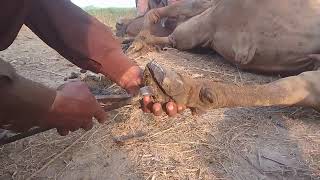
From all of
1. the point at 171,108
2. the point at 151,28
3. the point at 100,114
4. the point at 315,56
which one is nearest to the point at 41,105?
the point at 100,114

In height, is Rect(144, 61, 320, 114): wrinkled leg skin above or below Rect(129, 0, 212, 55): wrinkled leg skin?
above

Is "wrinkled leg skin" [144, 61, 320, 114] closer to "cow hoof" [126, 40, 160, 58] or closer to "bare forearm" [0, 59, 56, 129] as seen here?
"bare forearm" [0, 59, 56, 129]

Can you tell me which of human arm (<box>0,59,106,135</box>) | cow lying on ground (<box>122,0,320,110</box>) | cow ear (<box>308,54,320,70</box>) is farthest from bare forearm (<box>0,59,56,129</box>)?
cow ear (<box>308,54,320,70</box>)

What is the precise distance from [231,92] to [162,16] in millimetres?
2741

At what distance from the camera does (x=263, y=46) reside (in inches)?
141

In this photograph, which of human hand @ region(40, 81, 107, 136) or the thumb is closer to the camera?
human hand @ region(40, 81, 107, 136)

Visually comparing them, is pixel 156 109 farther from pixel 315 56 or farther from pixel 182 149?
pixel 315 56

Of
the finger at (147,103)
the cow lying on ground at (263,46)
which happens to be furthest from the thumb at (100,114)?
the cow lying on ground at (263,46)

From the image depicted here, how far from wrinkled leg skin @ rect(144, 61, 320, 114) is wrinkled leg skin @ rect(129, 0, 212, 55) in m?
1.76

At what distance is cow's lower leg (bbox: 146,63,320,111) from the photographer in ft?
7.89

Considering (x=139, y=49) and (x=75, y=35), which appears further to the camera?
(x=139, y=49)

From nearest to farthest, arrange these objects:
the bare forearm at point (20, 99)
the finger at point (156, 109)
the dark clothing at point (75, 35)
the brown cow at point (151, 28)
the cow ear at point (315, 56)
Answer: the bare forearm at point (20, 99) → the finger at point (156, 109) → the dark clothing at point (75, 35) → the cow ear at point (315, 56) → the brown cow at point (151, 28)

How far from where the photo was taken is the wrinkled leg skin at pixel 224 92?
7.89 feet

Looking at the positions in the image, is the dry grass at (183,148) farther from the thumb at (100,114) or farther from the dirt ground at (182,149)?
the thumb at (100,114)
